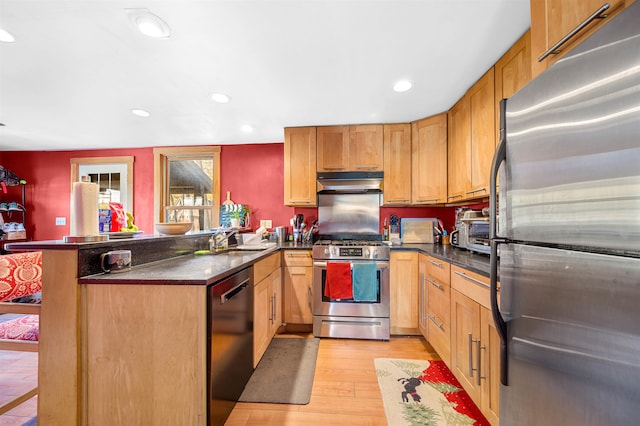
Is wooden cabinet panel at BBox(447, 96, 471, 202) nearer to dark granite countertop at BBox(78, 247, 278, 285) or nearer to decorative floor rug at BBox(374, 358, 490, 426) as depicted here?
decorative floor rug at BBox(374, 358, 490, 426)

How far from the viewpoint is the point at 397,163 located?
298 centimetres

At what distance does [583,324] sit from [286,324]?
255 centimetres

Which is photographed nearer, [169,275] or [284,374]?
[169,275]

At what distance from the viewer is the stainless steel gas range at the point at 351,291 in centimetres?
253

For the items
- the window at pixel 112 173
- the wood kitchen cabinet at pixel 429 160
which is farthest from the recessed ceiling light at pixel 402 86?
the window at pixel 112 173

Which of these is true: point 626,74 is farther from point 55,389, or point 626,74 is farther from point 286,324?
point 286,324

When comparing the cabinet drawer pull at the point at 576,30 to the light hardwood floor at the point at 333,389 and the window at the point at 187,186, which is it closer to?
the light hardwood floor at the point at 333,389

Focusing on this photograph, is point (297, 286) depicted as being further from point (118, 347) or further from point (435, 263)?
point (118, 347)

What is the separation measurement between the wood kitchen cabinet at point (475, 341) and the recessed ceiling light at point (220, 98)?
2.45m

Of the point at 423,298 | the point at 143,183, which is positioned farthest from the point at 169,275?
the point at 143,183

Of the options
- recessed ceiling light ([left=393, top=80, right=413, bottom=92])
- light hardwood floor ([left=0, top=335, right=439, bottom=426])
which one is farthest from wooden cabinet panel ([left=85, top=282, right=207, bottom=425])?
recessed ceiling light ([left=393, top=80, right=413, bottom=92])

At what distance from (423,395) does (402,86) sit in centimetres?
241

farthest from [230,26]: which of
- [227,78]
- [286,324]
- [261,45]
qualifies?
[286,324]

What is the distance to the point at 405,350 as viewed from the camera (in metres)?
2.37
